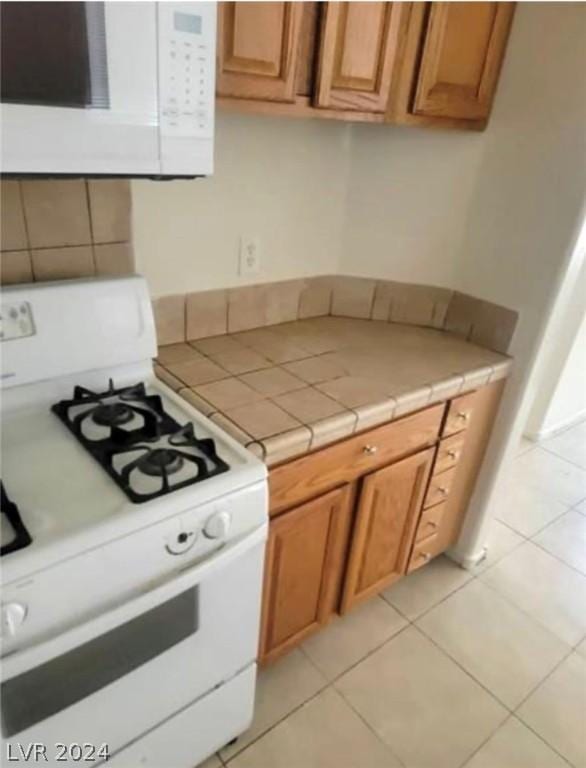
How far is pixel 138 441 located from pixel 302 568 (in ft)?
1.97

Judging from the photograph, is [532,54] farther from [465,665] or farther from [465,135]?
[465,665]

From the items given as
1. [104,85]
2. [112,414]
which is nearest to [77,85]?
[104,85]

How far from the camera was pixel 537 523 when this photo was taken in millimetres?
2326

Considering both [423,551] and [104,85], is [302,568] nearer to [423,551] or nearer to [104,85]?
[423,551]

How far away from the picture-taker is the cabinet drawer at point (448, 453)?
163cm

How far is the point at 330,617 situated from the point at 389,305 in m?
1.05

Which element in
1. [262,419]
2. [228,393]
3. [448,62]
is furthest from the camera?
[448,62]

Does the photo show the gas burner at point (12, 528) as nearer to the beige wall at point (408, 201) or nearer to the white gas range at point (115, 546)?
the white gas range at point (115, 546)

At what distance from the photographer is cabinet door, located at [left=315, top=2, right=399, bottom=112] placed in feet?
3.90

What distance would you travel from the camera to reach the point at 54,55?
2.51 ft

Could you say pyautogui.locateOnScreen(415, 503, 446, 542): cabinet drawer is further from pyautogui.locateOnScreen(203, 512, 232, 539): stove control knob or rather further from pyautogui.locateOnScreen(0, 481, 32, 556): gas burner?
pyautogui.locateOnScreen(0, 481, 32, 556): gas burner

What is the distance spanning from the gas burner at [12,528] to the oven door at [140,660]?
150 millimetres

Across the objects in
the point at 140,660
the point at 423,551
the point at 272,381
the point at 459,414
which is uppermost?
the point at 272,381

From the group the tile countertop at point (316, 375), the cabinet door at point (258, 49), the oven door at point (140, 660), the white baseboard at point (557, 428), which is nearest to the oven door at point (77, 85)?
the cabinet door at point (258, 49)
